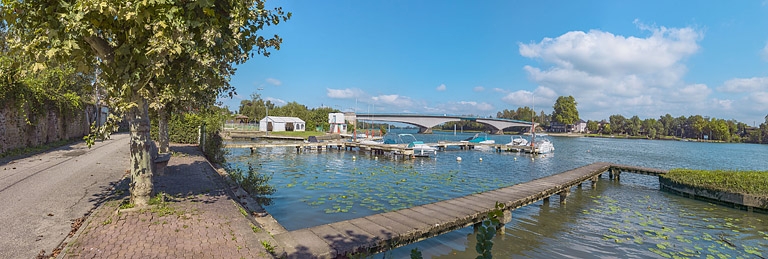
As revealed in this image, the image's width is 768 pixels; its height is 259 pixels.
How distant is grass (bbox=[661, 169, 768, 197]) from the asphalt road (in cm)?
2276

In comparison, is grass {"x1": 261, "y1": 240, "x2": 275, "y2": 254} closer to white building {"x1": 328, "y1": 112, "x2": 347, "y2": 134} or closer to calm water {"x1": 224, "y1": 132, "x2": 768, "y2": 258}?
calm water {"x1": 224, "y1": 132, "x2": 768, "y2": 258}

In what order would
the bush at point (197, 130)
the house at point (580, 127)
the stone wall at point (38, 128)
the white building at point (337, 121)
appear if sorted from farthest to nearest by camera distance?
the house at point (580, 127) → the white building at point (337, 121) → the bush at point (197, 130) → the stone wall at point (38, 128)

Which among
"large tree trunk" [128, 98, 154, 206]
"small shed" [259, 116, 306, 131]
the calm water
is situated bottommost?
the calm water

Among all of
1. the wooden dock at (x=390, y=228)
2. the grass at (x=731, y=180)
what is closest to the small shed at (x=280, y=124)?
the wooden dock at (x=390, y=228)

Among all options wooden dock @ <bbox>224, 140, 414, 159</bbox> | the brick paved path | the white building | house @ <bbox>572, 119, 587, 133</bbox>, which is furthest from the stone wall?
house @ <bbox>572, 119, 587, 133</bbox>

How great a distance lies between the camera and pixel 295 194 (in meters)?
13.6

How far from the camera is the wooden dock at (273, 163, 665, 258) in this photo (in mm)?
6014

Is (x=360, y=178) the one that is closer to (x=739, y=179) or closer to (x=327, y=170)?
(x=327, y=170)

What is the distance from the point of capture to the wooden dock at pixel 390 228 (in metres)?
6.01

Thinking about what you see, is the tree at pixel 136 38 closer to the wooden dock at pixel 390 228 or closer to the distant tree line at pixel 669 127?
the wooden dock at pixel 390 228

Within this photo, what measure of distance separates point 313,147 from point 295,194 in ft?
72.3

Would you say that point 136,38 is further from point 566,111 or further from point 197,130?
point 566,111

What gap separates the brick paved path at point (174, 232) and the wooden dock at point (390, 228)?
0.82 meters

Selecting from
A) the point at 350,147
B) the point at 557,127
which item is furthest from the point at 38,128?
the point at 557,127
